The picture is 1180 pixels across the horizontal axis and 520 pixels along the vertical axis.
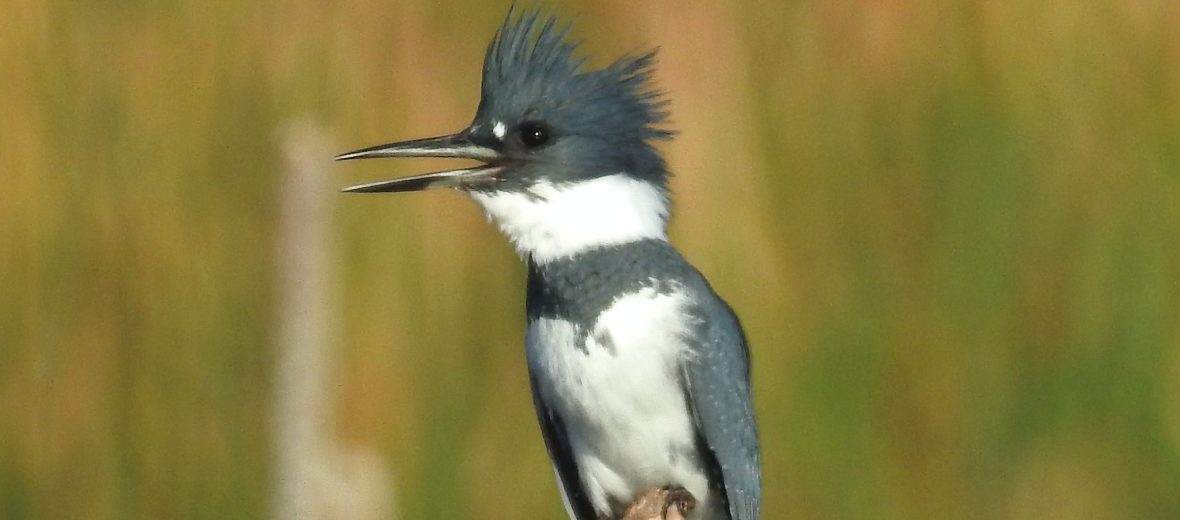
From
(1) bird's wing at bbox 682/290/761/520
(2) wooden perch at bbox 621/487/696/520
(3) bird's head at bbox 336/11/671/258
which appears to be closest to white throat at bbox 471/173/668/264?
(3) bird's head at bbox 336/11/671/258

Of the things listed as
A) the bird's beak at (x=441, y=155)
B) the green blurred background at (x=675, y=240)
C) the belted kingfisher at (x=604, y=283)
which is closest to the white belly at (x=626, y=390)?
the belted kingfisher at (x=604, y=283)

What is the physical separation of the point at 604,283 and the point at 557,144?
6.9 inches

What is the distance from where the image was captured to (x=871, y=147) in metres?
2.73

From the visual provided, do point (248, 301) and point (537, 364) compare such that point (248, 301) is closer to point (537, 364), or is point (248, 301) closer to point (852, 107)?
point (537, 364)

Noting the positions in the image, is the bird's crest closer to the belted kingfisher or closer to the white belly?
the belted kingfisher

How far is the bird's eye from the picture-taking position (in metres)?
1.92

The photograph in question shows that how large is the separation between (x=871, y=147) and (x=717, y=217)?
30 centimetres

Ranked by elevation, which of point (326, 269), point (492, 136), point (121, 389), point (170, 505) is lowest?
point (170, 505)

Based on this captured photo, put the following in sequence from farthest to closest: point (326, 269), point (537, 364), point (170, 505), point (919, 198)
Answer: point (919, 198)
point (170, 505)
point (326, 269)
point (537, 364)

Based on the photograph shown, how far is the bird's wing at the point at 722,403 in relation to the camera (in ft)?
6.19

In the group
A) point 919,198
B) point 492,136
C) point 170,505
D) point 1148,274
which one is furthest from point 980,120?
point 170,505

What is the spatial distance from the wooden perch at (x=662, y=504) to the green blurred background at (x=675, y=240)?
611 millimetres

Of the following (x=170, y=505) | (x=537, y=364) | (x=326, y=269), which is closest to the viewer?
(x=537, y=364)

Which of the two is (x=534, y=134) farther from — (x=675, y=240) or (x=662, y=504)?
(x=675, y=240)
